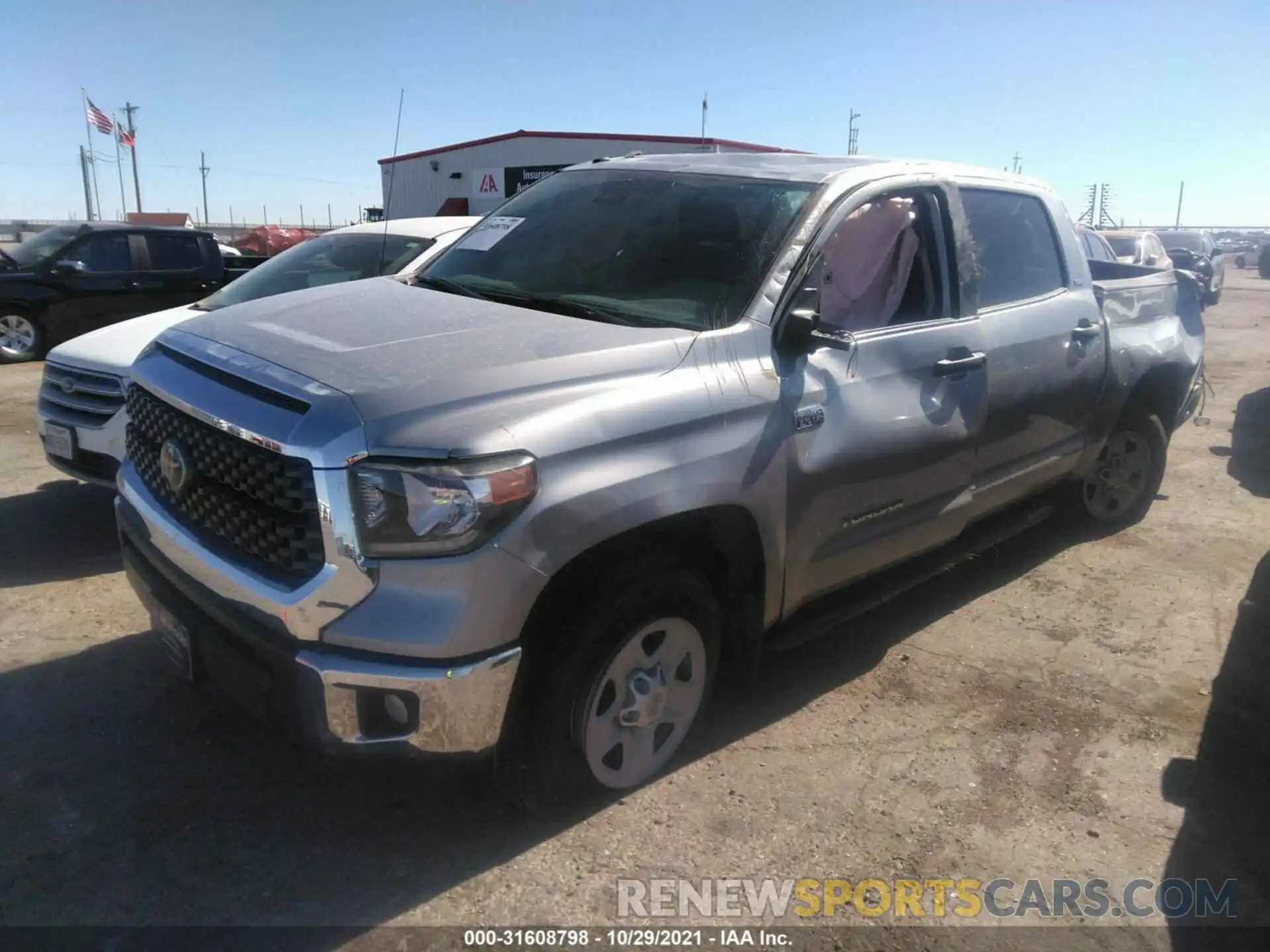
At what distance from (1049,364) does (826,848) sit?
2.48 meters

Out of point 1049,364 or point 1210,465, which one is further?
point 1210,465

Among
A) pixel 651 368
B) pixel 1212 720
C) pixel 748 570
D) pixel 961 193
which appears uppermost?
pixel 961 193

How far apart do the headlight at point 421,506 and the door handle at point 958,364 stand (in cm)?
Result: 198

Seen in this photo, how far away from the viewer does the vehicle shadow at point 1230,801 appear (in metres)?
2.66

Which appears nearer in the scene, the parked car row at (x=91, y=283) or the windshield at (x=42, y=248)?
the parked car row at (x=91, y=283)

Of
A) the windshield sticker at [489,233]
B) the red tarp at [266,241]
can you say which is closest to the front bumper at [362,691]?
the windshield sticker at [489,233]

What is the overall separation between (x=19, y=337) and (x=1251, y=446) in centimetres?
1219

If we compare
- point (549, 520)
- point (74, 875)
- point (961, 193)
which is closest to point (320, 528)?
point (549, 520)

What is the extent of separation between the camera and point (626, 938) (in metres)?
2.50

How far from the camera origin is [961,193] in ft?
13.1

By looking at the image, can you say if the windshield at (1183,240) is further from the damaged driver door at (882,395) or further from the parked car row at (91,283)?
the damaged driver door at (882,395)

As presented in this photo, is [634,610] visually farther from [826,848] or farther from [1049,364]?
[1049,364]

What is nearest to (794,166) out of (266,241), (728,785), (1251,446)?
(728,785)

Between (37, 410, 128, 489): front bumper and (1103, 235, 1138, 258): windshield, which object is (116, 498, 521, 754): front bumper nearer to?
(37, 410, 128, 489): front bumper
